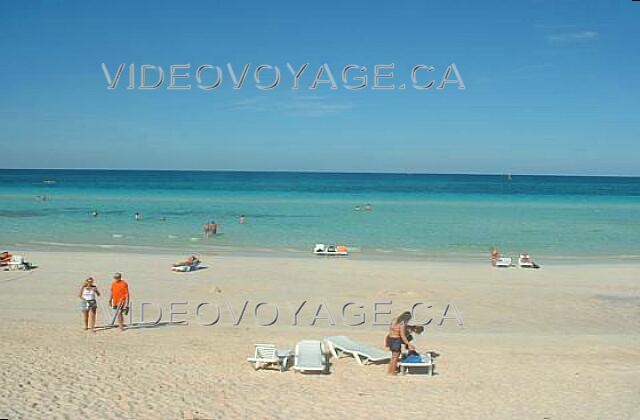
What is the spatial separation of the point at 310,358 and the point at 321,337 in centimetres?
250

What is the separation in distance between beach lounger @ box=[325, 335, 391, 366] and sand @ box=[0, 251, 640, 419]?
0.62 feet

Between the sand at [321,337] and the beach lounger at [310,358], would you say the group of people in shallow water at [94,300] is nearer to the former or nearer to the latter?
the sand at [321,337]

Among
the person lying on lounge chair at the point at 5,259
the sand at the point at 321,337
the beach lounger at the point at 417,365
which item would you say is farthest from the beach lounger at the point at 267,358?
the person lying on lounge chair at the point at 5,259

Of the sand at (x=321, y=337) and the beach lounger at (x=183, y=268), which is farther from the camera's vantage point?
the beach lounger at (x=183, y=268)

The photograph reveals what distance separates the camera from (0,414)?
7953mm

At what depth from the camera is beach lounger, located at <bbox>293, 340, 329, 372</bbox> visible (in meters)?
→ 10.3

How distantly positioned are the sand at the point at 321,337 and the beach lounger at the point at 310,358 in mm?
184

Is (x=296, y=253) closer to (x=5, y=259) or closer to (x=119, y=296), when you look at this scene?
(x=5, y=259)

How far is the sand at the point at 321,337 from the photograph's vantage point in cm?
870

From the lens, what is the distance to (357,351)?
436 inches

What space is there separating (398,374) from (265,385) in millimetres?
2212

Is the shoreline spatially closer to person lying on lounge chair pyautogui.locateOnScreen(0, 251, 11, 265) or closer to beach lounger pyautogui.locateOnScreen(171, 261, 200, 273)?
beach lounger pyautogui.locateOnScreen(171, 261, 200, 273)

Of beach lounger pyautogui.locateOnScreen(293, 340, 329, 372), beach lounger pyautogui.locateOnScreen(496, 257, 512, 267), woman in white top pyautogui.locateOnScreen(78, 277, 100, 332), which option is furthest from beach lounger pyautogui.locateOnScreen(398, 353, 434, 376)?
beach lounger pyautogui.locateOnScreen(496, 257, 512, 267)

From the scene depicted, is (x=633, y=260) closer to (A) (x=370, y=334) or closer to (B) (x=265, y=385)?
(A) (x=370, y=334)
